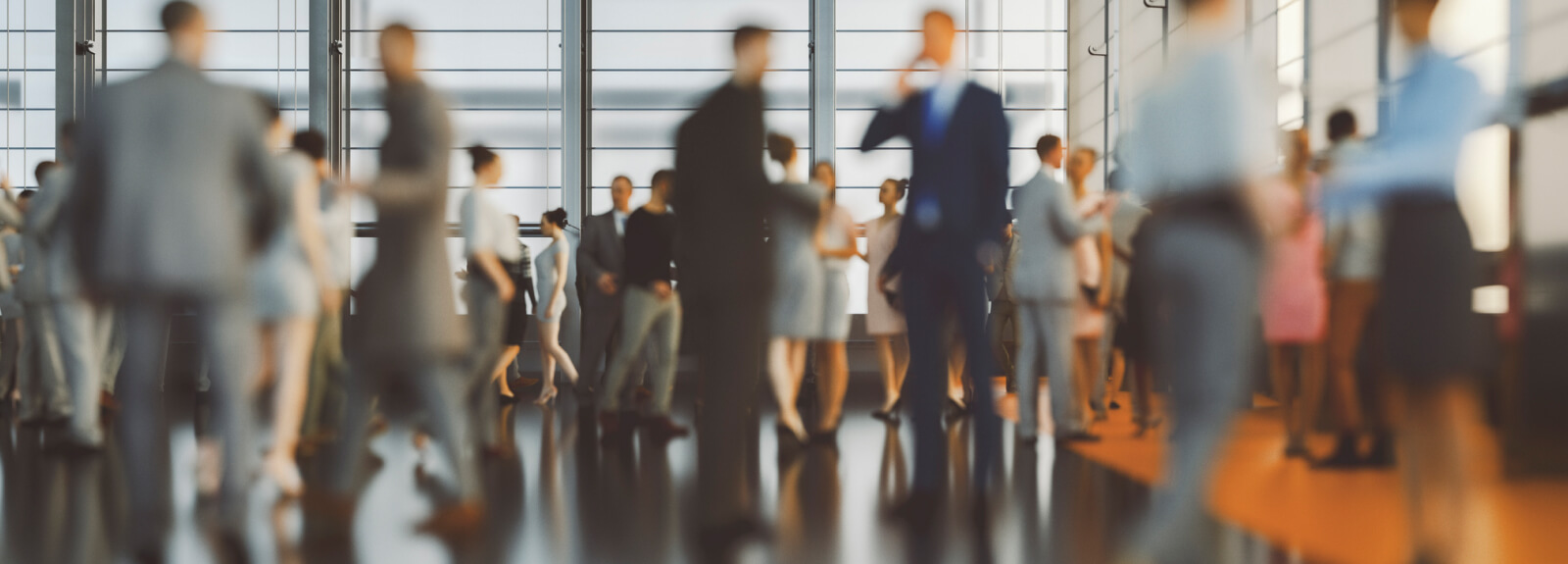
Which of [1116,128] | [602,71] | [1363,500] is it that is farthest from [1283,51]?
[602,71]

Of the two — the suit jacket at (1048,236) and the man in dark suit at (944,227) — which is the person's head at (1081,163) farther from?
the man in dark suit at (944,227)

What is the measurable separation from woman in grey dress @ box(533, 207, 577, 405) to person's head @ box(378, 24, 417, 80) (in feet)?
14.3

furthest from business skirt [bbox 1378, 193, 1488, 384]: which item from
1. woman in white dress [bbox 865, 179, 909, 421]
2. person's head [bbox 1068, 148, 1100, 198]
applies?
woman in white dress [bbox 865, 179, 909, 421]

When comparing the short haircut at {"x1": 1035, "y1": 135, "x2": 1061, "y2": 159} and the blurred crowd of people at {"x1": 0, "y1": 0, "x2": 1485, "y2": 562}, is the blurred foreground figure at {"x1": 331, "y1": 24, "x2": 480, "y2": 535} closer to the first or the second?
the blurred crowd of people at {"x1": 0, "y1": 0, "x2": 1485, "y2": 562}

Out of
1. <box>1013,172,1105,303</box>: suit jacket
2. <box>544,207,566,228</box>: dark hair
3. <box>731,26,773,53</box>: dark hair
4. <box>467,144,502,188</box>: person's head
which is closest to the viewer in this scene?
<box>731,26,773,53</box>: dark hair

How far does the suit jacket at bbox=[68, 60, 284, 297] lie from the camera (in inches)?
104

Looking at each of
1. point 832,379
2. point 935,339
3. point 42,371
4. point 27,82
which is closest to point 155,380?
point 935,339

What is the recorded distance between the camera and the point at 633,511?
3684mm

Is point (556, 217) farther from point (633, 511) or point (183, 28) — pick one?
point (183, 28)

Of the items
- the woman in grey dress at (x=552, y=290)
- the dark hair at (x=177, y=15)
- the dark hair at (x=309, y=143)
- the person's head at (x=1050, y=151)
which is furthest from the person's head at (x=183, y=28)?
the woman in grey dress at (x=552, y=290)

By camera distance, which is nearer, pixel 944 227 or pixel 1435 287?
pixel 1435 287

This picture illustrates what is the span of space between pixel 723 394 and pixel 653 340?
10.3ft

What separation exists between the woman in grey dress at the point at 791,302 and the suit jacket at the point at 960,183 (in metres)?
1.80

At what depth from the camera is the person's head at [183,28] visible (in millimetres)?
2795
